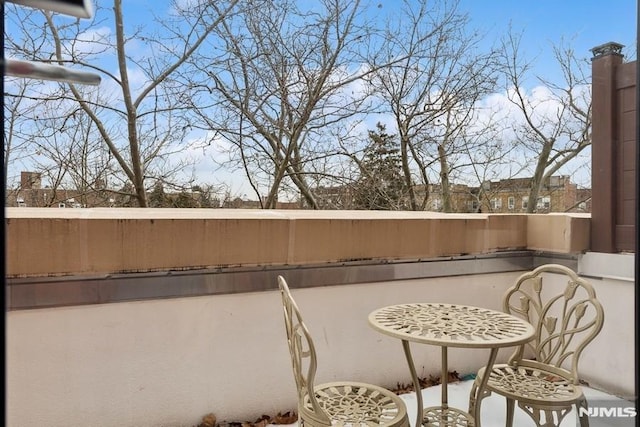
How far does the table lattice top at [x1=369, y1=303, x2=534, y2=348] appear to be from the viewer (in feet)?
5.02

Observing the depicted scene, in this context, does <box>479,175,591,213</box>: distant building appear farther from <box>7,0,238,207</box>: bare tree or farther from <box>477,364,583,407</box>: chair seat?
<box>7,0,238,207</box>: bare tree

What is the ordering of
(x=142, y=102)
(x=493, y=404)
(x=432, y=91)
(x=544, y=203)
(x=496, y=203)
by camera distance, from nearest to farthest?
(x=493, y=404), (x=142, y=102), (x=544, y=203), (x=496, y=203), (x=432, y=91)

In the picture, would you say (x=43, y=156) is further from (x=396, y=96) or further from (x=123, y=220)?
(x=396, y=96)

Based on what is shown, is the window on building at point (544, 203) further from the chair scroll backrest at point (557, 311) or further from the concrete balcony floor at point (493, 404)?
the concrete balcony floor at point (493, 404)

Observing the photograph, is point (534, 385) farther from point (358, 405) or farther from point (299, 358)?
point (299, 358)

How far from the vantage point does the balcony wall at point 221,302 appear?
1.63m

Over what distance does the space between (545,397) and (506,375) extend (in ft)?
0.81

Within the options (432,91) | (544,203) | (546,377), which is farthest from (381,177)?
(546,377)

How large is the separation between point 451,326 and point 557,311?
129 cm

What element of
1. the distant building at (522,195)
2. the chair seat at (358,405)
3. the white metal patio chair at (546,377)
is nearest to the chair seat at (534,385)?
the white metal patio chair at (546,377)

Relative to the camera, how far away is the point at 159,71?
13.5 feet

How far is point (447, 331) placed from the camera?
1629mm

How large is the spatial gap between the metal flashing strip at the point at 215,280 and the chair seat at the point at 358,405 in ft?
1.72

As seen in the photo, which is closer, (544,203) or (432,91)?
(544,203)
